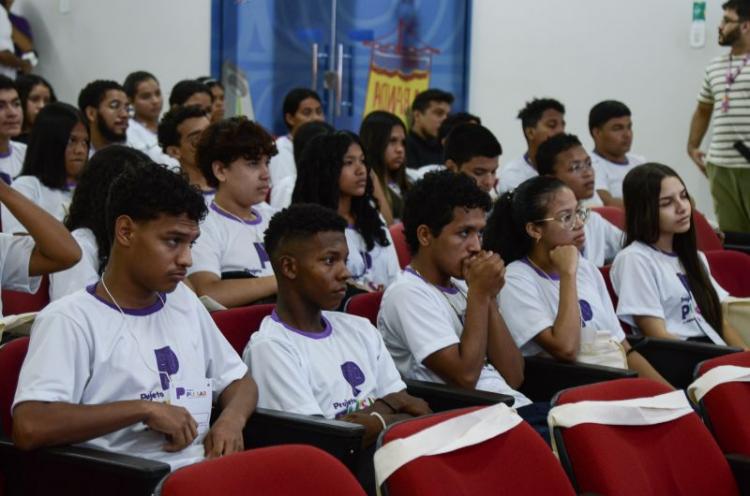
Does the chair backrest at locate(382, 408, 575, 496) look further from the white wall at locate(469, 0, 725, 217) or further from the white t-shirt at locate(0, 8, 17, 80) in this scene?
the white t-shirt at locate(0, 8, 17, 80)

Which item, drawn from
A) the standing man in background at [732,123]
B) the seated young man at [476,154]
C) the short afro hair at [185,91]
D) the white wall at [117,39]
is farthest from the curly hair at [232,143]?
the white wall at [117,39]

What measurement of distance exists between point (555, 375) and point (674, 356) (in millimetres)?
491

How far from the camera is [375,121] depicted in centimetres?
553

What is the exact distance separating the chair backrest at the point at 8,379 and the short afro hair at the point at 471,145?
2.75 metres

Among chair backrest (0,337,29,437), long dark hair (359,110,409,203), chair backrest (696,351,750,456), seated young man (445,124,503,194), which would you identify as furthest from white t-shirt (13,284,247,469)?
long dark hair (359,110,409,203)

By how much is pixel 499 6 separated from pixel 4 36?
133 inches

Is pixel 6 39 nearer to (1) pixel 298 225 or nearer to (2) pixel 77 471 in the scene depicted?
(1) pixel 298 225

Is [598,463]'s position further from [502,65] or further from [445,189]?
[502,65]

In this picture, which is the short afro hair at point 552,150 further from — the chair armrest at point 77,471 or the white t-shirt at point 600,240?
the chair armrest at point 77,471

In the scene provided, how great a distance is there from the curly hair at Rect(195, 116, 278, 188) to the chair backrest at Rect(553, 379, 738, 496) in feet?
5.94

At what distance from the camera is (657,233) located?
3947mm

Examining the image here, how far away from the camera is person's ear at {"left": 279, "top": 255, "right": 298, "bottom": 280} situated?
9.07 ft

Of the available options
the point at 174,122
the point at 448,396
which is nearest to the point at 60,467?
the point at 448,396

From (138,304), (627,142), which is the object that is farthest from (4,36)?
(138,304)
